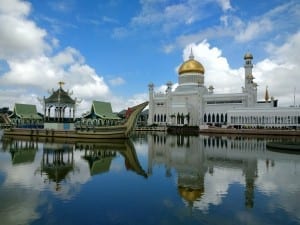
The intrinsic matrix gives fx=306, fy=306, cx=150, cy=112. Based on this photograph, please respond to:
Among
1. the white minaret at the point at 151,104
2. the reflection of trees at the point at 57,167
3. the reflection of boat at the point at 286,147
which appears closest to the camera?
the reflection of trees at the point at 57,167

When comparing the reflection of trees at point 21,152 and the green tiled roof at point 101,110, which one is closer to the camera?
the reflection of trees at point 21,152

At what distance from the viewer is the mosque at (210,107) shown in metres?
58.1

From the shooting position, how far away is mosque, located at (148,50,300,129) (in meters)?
58.1

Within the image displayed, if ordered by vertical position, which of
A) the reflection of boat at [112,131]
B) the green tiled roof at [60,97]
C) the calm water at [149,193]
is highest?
the green tiled roof at [60,97]

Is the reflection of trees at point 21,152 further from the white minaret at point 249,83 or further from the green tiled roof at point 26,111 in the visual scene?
the white minaret at point 249,83

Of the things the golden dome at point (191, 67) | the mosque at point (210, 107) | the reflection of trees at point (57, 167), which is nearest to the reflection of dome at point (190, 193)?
the reflection of trees at point (57, 167)

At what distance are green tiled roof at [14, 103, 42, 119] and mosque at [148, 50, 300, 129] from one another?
28.7 meters

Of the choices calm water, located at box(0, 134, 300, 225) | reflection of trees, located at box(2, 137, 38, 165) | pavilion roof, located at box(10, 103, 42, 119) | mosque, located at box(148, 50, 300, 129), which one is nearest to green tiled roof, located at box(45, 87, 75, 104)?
reflection of trees, located at box(2, 137, 38, 165)

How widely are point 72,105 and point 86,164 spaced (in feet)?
84.6

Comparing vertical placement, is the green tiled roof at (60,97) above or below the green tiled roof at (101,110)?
above

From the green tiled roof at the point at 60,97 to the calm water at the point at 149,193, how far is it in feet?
77.0

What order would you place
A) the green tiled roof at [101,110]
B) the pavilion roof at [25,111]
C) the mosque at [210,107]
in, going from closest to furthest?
the green tiled roof at [101,110] → the pavilion roof at [25,111] → the mosque at [210,107]

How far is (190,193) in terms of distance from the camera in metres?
10.7

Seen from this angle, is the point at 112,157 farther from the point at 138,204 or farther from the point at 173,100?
the point at 173,100
